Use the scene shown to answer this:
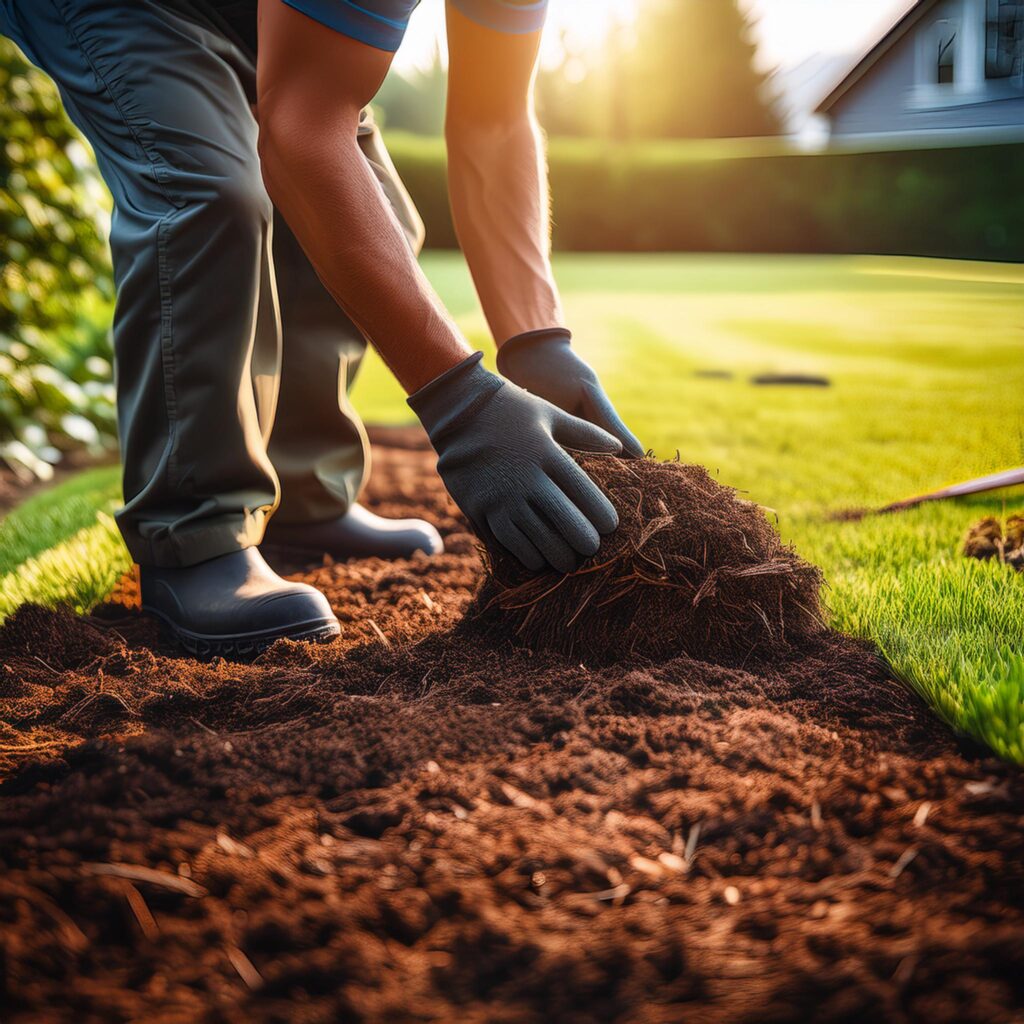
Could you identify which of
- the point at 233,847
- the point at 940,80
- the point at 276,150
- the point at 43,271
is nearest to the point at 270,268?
the point at 276,150

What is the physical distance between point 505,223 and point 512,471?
0.87m

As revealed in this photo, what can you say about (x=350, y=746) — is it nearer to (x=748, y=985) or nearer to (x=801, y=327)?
(x=748, y=985)

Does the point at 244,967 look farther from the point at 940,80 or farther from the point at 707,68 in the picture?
the point at 707,68

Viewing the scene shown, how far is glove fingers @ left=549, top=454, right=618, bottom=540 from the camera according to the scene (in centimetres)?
177

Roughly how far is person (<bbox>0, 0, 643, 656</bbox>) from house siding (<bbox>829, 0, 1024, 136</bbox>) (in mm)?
2572

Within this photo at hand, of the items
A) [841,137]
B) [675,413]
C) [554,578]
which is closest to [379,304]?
[554,578]

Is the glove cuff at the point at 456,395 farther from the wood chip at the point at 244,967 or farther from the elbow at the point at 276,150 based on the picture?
the wood chip at the point at 244,967

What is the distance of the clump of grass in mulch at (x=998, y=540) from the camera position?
2.30 metres

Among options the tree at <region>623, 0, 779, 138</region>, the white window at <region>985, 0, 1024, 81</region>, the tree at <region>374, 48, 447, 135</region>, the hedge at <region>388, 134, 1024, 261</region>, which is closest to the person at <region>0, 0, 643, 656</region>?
the white window at <region>985, 0, 1024, 81</region>

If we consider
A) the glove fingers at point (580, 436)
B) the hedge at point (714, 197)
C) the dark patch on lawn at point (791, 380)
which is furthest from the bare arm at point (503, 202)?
the hedge at point (714, 197)

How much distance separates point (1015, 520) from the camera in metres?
2.40

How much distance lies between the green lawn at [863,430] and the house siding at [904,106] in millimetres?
734

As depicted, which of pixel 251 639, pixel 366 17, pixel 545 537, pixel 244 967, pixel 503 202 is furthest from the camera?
pixel 503 202

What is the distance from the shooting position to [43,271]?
424 centimetres
